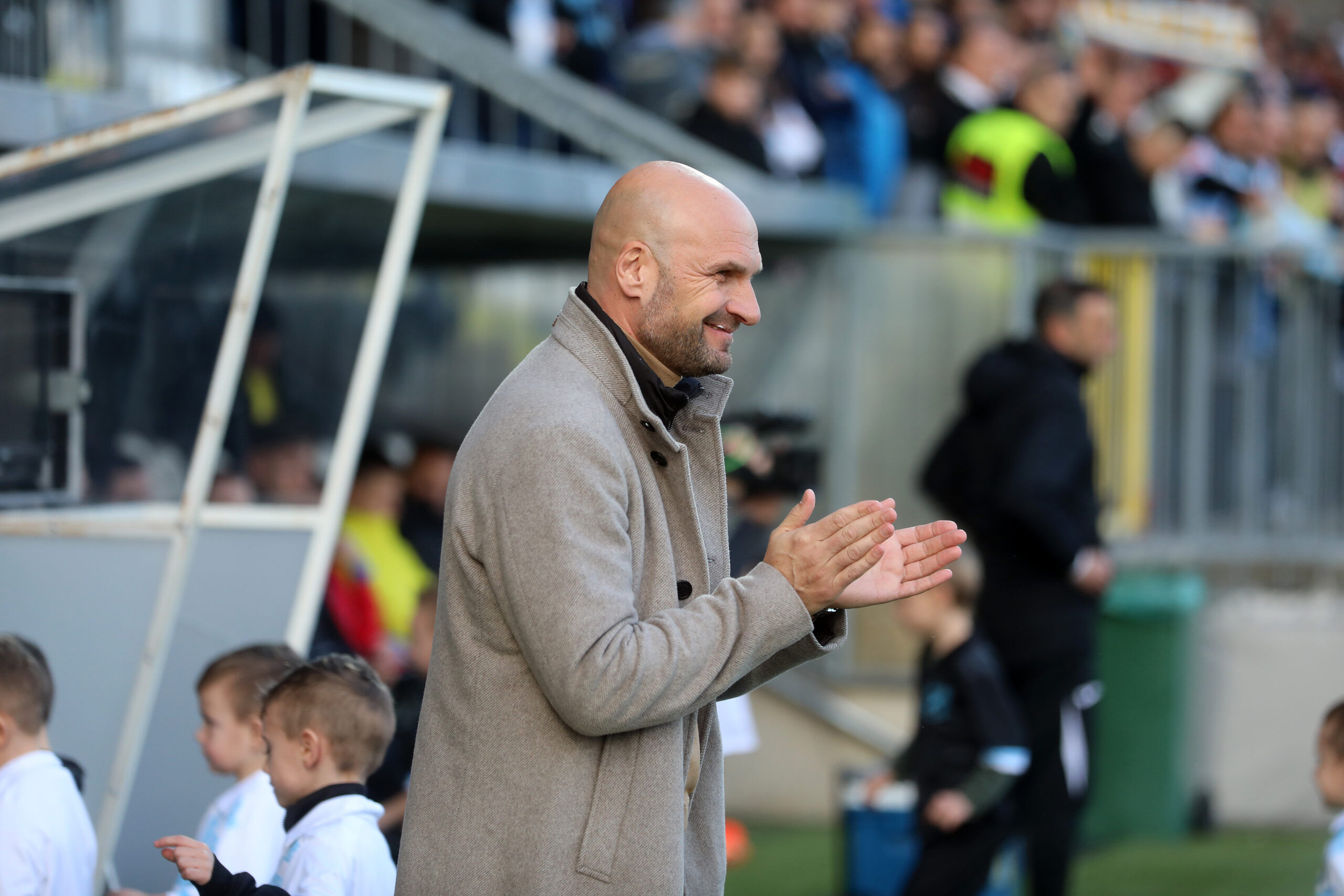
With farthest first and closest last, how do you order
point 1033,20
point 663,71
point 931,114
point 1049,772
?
point 1033,20 → point 663,71 → point 931,114 → point 1049,772

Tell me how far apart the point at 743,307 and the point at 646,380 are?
7.0 inches

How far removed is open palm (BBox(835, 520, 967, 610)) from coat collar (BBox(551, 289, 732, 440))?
1.10ft

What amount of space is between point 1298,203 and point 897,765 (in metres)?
7.07

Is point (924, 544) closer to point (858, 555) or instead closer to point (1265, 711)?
point (858, 555)

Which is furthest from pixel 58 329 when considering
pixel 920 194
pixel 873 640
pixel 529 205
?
pixel 920 194

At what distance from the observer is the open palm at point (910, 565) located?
2424mm

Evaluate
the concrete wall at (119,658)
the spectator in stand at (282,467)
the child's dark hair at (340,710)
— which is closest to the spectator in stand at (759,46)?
the spectator in stand at (282,467)

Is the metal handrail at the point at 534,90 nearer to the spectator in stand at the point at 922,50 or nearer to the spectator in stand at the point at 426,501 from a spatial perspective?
the spectator in stand at the point at 426,501

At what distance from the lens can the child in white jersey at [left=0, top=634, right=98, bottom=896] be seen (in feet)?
10.0

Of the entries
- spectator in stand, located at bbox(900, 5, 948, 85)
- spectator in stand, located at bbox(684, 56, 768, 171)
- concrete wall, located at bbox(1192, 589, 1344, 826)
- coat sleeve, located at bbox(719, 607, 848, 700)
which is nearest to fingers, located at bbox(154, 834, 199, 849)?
coat sleeve, located at bbox(719, 607, 848, 700)

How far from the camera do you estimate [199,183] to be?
413 cm

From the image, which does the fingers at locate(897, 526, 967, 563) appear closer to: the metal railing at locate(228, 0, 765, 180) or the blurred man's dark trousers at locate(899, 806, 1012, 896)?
the blurred man's dark trousers at locate(899, 806, 1012, 896)

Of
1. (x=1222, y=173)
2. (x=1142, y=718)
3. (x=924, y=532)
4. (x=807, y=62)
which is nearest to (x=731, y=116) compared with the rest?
(x=807, y=62)

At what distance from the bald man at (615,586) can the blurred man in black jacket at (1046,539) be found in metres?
3.22
